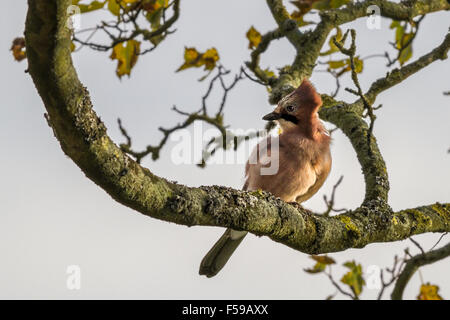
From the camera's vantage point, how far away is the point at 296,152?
5453 millimetres

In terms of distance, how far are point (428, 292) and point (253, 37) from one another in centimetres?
337

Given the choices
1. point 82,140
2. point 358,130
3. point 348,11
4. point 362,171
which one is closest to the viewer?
point 82,140

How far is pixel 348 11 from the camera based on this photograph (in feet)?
21.4

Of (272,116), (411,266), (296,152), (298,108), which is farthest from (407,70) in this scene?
(411,266)

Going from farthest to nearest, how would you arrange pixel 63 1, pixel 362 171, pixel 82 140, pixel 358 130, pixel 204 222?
1. pixel 358 130
2. pixel 362 171
3. pixel 204 222
4. pixel 82 140
5. pixel 63 1

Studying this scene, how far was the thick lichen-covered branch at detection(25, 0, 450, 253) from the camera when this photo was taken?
2402mm

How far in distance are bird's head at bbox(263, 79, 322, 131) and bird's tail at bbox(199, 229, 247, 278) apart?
1203 millimetres

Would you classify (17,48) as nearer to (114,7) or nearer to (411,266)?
(114,7)

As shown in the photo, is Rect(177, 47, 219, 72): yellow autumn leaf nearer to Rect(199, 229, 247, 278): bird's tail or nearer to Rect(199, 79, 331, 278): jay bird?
Rect(199, 79, 331, 278): jay bird

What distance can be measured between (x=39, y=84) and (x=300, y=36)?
15.0 feet
